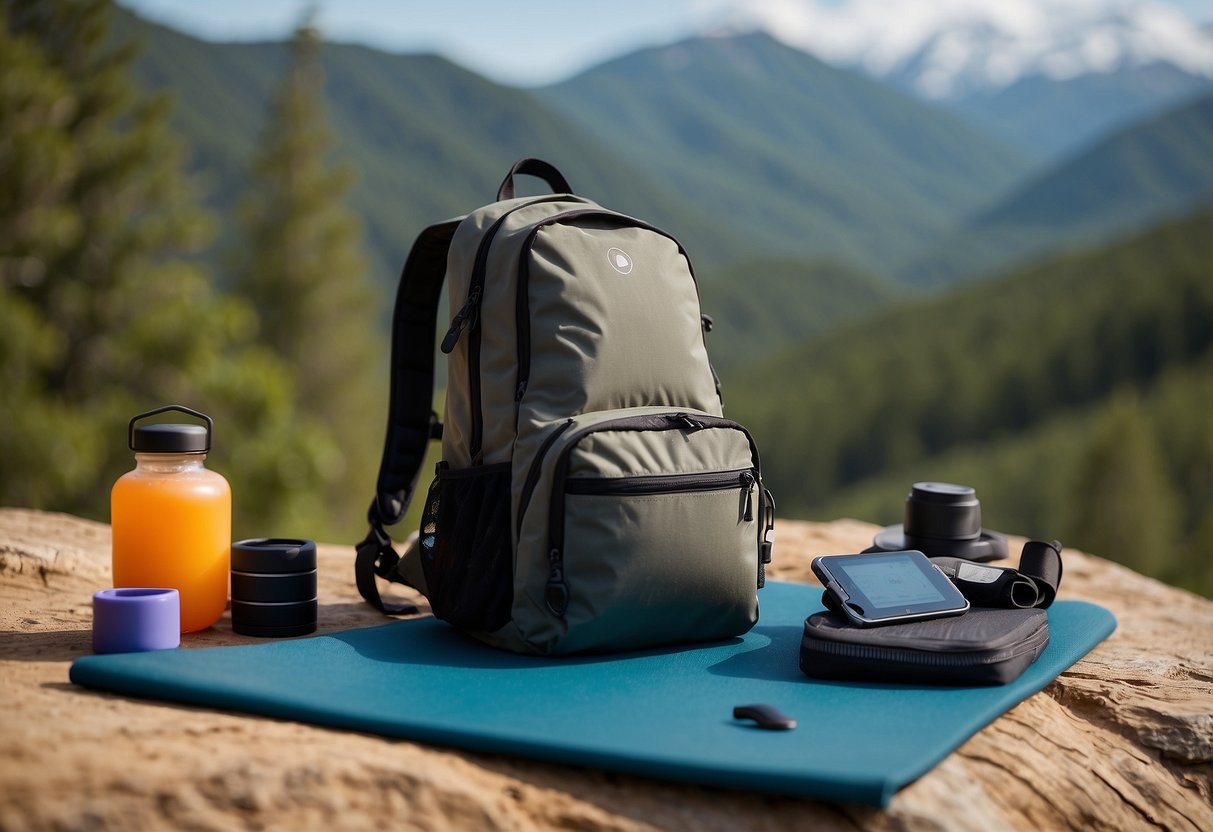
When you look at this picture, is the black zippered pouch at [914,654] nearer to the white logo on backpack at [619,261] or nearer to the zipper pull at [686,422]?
the zipper pull at [686,422]

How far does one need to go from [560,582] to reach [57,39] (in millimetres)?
15939

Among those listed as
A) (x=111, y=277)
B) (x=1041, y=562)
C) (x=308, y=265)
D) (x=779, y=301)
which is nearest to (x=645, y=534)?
(x=1041, y=562)

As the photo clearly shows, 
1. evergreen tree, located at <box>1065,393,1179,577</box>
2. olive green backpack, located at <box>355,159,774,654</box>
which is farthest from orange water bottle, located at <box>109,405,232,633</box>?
evergreen tree, located at <box>1065,393,1179,577</box>

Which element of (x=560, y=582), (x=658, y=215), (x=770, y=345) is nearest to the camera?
(x=560, y=582)

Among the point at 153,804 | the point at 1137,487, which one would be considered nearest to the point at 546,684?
the point at 153,804

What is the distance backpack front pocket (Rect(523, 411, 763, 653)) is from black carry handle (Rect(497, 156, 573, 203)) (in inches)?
27.7

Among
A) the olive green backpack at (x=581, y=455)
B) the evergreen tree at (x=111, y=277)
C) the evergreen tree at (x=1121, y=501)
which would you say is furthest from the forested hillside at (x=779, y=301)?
the olive green backpack at (x=581, y=455)

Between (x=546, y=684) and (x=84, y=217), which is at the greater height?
(x=84, y=217)

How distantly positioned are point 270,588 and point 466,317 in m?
0.74

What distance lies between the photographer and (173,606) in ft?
6.96

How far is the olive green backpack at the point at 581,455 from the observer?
7.20 ft

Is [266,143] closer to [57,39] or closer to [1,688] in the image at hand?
[57,39]

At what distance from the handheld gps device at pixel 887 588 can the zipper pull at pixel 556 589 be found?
548 millimetres

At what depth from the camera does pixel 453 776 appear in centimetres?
163
